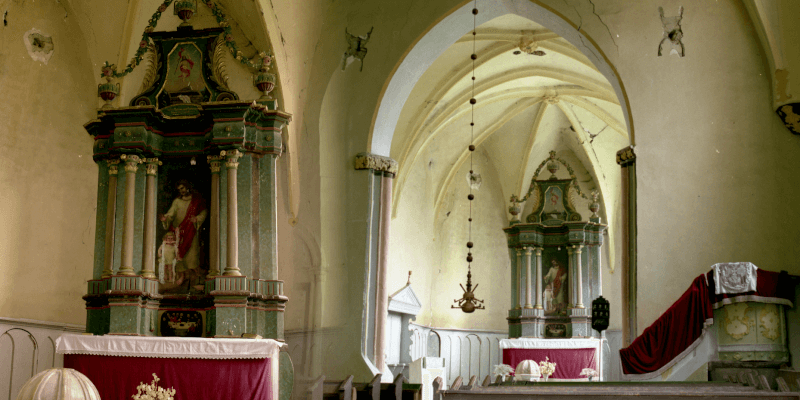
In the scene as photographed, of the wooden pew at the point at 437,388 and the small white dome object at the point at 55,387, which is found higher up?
the small white dome object at the point at 55,387

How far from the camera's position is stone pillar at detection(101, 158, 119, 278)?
8133 mm

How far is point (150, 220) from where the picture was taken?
328 inches

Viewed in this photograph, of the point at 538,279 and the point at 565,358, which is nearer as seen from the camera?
the point at 565,358

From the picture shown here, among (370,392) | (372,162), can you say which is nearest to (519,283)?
(372,162)

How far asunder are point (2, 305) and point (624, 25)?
827 centimetres

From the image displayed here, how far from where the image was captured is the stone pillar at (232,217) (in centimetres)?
795

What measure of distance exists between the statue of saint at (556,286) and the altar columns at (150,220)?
1222 cm

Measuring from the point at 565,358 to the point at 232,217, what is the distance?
1088 centimetres

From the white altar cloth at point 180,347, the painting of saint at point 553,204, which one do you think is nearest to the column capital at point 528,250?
the painting of saint at point 553,204

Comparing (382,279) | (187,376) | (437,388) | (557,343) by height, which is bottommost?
A: (557,343)

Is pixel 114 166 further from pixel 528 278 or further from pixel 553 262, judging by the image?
pixel 553 262

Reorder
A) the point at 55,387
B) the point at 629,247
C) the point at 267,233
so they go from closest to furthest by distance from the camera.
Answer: the point at 55,387, the point at 267,233, the point at 629,247

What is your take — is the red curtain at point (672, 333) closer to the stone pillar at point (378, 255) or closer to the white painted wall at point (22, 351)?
the stone pillar at point (378, 255)

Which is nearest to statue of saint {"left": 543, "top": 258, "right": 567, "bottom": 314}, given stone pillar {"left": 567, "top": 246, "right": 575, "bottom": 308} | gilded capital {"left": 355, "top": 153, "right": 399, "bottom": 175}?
stone pillar {"left": 567, "top": 246, "right": 575, "bottom": 308}
